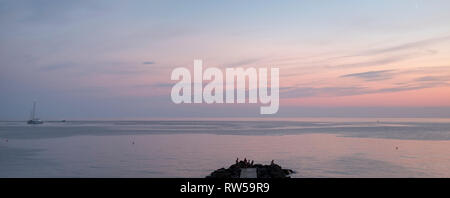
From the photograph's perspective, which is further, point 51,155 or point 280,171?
point 51,155

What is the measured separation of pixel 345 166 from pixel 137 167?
21.7 m

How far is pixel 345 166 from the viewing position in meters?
37.9

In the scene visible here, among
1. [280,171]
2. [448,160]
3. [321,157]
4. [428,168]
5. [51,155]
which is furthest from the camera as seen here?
[51,155]
